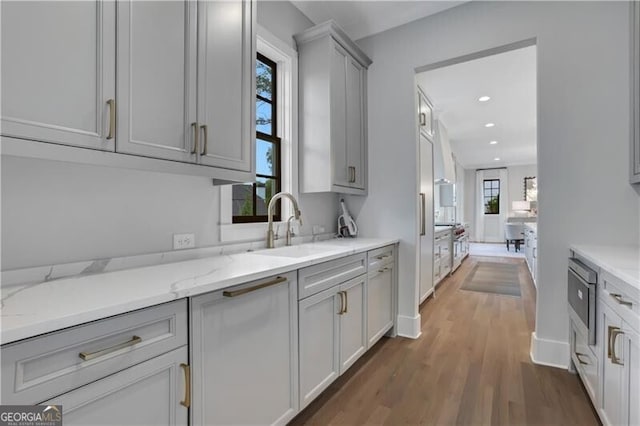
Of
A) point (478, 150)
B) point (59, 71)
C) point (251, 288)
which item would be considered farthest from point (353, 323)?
point (478, 150)

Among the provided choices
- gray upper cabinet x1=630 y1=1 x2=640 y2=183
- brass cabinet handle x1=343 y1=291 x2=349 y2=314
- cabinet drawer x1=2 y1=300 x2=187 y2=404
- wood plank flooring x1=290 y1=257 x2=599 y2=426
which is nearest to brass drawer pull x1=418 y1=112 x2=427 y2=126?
gray upper cabinet x1=630 y1=1 x2=640 y2=183

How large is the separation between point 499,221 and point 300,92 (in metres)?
11.1

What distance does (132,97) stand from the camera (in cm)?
128

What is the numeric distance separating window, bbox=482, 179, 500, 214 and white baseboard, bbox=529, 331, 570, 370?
33.7 feet

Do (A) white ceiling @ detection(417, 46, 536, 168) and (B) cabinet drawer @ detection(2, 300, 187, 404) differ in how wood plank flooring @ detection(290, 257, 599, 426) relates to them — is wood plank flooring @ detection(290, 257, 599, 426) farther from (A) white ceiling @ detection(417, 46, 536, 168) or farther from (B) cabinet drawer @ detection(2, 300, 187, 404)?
(A) white ceiling @ detection(417, 46, 536, 168)

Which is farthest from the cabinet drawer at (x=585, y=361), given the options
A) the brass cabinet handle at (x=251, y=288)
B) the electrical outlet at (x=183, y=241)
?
the electrical outlet at (x=183, y=241)

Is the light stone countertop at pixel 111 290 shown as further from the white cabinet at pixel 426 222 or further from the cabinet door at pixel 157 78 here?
the white cabinet at pixel 426 222

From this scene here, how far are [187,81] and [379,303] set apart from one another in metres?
2.15

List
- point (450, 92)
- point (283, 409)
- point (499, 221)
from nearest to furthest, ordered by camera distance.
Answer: point (283, 409) < point (450, 92) < point (499, 221)

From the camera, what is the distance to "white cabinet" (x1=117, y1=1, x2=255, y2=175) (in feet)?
4.19

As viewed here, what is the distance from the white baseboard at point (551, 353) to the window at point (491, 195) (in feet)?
33.7

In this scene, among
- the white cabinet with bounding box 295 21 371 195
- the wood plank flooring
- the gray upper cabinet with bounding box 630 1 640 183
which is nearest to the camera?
the wood plank flooring

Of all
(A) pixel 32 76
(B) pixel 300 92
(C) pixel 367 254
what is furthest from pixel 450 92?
(A) pixel 32 76

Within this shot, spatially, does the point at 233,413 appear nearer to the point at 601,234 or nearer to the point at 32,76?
the point at 32,76
